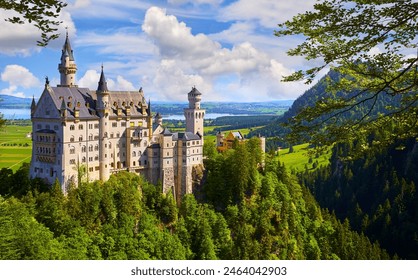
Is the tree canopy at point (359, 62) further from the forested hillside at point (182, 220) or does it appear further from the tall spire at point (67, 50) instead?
the tall spire at point (67, 50)

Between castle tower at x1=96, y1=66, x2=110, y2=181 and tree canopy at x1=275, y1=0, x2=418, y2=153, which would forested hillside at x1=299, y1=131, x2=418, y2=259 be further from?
tree canopy at x1=275, y1=0, x2=418, y2=153

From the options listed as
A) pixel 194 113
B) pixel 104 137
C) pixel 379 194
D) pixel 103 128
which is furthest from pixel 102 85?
pixel 379 194

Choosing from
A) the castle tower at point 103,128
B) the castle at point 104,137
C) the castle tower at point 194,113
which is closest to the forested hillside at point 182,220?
the castle tower at point 103,128

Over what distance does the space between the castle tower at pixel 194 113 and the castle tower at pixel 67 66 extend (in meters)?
17.8

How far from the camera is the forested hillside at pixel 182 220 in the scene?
50.9 m

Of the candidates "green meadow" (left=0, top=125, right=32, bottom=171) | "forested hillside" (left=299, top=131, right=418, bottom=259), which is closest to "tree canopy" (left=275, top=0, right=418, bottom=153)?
"green meadow" (left=0, top=125, right=32, bottom=171)

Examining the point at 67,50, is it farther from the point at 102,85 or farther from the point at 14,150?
the point at 14,150

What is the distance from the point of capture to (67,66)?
66500mm

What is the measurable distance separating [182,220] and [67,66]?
84.7 ft

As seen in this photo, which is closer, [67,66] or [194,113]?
[67,66]

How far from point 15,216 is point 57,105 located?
1594 cm

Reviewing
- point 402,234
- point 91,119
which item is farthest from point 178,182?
point 402,234

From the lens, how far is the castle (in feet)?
195

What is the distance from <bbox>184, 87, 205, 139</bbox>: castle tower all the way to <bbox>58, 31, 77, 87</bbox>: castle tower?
58.3ft
